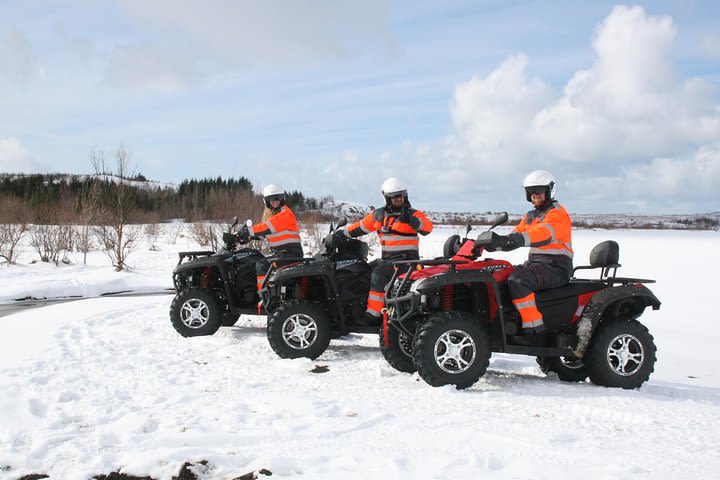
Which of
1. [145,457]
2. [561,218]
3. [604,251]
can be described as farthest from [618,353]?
[145,457]

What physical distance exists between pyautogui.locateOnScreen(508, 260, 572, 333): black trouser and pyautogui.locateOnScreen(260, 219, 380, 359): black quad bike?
2.14m

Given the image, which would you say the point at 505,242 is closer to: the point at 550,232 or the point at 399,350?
the point at 550,232

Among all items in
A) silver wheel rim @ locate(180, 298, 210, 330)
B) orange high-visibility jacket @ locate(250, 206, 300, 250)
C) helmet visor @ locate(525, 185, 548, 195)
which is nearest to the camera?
helmet visor @ locate(525, 185, 548, 195)

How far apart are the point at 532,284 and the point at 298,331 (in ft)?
9.05

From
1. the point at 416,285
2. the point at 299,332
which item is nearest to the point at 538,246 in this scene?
the point at 416,285

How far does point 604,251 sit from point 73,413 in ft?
16.7

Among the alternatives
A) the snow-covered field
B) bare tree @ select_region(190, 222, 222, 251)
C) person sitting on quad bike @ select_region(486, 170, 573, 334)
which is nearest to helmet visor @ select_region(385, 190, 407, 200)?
person sitting on quad bike @ select_region(486, 170, 573, 334)

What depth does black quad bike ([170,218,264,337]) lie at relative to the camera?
8.71m

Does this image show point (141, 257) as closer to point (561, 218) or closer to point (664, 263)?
point (664, 263)

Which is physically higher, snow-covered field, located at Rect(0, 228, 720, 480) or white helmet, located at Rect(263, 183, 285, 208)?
white helmet, located at Rect(263, 183, 285, 208)

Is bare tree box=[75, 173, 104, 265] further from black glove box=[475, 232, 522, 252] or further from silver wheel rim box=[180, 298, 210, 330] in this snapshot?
black glove box=[475, 232, 522, 252]

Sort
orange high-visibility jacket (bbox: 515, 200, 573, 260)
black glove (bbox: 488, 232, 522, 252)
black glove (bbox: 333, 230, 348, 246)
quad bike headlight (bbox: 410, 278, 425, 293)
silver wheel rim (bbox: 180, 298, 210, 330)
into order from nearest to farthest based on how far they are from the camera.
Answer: black glove (bbox: 488, 232, 522, 252) → quad bike headlight (bbox: 410, 278, 425, 293) → orange high-visibility jacket (bbox: 515, 200, 573, 260) → black glove (bbox: 333, 230, 348, 246) → silver wheel rim (bbox: 180, 298, 210, 330)

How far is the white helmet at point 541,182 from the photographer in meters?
6.12

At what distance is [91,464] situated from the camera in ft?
12.0
